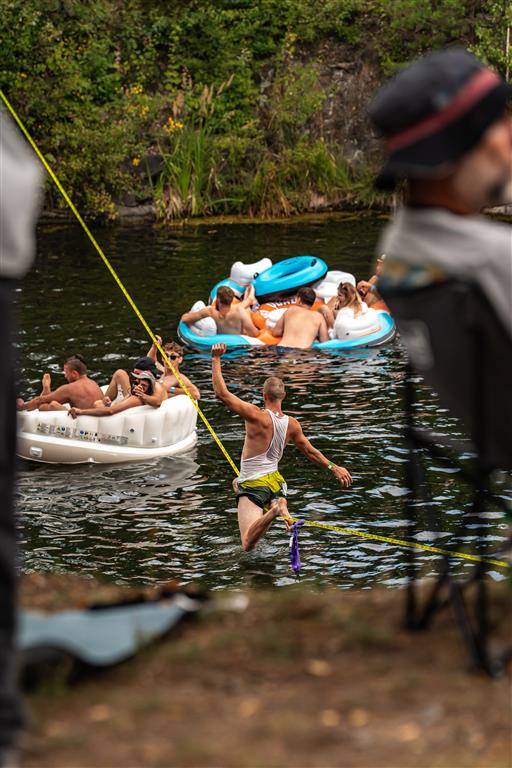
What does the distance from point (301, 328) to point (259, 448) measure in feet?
24.2

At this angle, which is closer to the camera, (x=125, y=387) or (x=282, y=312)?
(x=125, y=387)

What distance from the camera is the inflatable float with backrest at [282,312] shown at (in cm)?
1816

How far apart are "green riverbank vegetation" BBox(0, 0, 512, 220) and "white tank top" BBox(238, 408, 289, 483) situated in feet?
64.7

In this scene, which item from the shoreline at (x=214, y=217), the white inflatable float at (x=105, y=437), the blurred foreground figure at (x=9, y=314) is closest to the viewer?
the blurred foreground figure at (x=9, y=314)

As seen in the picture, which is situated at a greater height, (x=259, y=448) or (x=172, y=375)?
(x=259, y=448)

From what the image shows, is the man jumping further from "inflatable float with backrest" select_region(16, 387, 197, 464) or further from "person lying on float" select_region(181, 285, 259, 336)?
"person lying on float" select_region(181, 285, 259, 336)

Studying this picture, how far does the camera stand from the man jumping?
10797mm

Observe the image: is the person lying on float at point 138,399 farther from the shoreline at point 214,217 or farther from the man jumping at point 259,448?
the shoreline at point 214,217

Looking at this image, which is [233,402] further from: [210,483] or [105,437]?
[105,437]

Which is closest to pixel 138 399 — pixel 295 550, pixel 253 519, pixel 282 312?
pixel 253 519

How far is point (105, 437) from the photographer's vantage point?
13719 millimetres

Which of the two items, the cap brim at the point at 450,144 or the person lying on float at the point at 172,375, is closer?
the cap brim at the point at 450,144

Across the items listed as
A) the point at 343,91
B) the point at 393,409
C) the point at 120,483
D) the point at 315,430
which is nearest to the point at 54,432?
the point at 120,483

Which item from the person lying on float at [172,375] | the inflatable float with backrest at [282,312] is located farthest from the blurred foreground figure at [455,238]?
the inflatable float with backrest at [282,312]
